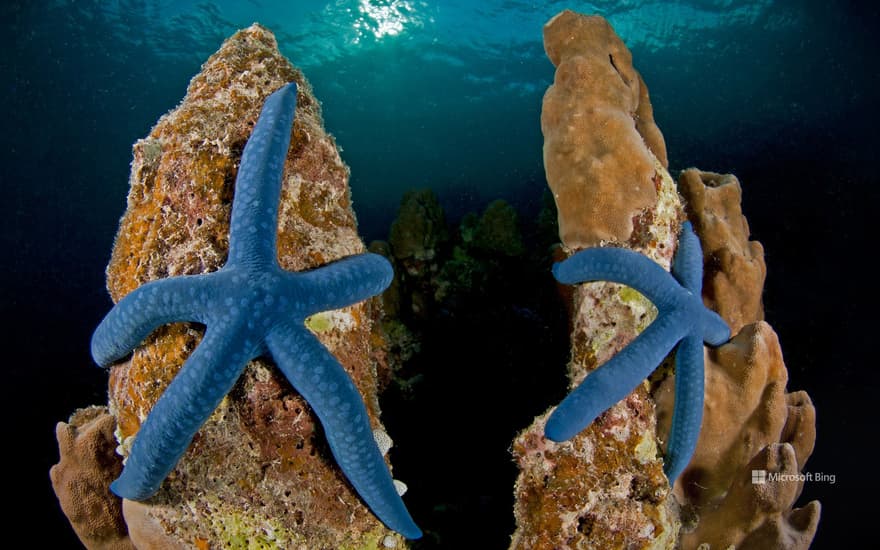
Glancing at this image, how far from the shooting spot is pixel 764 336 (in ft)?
10.1

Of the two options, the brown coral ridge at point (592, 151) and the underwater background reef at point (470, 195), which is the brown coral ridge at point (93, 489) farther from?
the brown coral ridge at point (592, 151)

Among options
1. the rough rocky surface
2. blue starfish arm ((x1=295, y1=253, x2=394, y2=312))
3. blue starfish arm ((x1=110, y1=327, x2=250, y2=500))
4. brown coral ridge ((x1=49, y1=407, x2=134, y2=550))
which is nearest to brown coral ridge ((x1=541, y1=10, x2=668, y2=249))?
the rough rocky surface

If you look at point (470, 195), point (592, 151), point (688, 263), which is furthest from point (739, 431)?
point (470, 195)

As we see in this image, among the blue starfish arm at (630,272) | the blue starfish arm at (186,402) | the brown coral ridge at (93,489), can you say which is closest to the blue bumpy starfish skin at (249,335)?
the blue starfish arm at (186,402)

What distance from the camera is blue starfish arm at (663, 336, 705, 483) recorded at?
104 inches

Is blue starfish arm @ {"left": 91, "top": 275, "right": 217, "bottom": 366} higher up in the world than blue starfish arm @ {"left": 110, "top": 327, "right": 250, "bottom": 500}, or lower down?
higher up

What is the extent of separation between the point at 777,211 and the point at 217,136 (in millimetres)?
14593

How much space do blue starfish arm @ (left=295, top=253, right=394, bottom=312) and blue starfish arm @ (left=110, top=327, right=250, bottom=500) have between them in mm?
383

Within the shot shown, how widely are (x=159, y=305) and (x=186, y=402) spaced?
48cm

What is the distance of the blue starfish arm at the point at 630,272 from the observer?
2600 mm

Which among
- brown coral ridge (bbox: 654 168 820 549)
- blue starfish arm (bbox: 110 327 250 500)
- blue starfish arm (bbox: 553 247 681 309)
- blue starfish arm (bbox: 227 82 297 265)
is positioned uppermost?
blue starfish arm (bbox: 227 82 297 265)

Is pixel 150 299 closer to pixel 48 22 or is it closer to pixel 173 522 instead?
pixel 173 522

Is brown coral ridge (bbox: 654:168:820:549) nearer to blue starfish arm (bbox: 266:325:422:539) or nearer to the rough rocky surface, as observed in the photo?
the rough rocky surface

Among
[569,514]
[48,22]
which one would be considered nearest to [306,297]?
[569,514]
